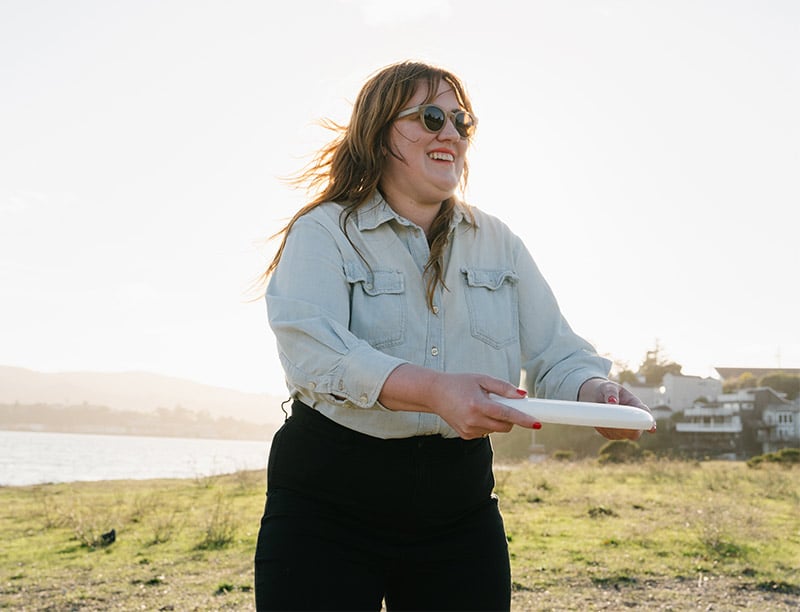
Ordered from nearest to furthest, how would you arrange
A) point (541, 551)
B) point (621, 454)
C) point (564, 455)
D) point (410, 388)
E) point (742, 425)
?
1. point (410, 388)
2. point (541, 551)
3. point (621, 454)
4. point (564, 455)
5. point (742, 425)

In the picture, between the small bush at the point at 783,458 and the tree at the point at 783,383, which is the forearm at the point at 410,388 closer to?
the small bush at the point at 783,458

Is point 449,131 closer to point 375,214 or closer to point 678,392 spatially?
point 375,214

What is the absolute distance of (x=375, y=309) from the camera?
Result: 194 centimetres

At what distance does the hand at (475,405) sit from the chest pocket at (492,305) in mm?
569

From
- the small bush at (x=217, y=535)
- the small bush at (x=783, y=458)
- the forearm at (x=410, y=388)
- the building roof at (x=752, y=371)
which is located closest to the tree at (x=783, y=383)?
the building roof at (x=752, y=371)

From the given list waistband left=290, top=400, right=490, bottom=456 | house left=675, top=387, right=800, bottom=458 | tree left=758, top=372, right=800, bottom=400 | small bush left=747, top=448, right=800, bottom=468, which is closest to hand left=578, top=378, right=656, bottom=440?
waistband left=290, top=400, right=490, bottom=456

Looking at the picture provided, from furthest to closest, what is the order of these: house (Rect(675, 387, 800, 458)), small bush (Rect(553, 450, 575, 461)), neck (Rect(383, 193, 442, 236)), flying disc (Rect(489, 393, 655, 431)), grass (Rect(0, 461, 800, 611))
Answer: house (Rect(675, 387, 800, 458)) → small bush (Rect(553, 450, 575, 461)) → grass (Rect(0, 461, 800, 611)) → neck (Rect(383, 193, 442, 236)) → flying disc (Rect(489, 393, 655, 431))

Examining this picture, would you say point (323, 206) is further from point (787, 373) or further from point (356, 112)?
point (787, 373)

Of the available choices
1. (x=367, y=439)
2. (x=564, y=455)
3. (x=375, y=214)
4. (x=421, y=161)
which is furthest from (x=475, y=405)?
(x=564, y=455)

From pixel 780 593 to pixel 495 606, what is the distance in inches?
235

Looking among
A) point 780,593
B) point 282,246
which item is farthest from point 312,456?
point 780,593

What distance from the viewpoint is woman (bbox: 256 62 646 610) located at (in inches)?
67.6

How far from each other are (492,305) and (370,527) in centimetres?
63

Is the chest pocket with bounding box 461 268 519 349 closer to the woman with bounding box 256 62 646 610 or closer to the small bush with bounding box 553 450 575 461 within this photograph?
the woman with bounding box 256 62 646 610
